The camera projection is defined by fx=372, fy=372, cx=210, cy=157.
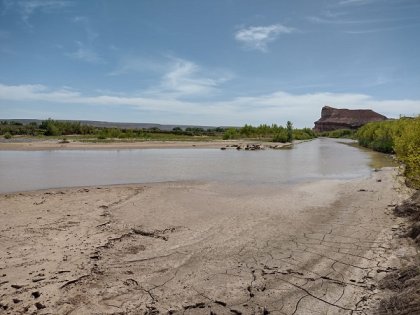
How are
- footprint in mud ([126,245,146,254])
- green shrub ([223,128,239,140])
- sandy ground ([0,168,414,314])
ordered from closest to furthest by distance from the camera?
sandy ground ([0,168,414,314])
footprint in mud ([126,245,146,254])
green shrub ([223,128,239,140])

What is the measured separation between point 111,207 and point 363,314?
9009mm

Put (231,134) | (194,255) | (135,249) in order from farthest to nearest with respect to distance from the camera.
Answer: (231,134), (135,249), (194,255)

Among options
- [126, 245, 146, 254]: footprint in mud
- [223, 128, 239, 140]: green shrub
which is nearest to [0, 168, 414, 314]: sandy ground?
[126, 245, 146, 254]: footprint in mud

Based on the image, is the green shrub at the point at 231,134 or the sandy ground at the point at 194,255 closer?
the sandy ground at the point at 194,255

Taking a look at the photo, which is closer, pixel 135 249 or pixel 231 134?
pixel 135 249

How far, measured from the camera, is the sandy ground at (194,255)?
582 centimetres

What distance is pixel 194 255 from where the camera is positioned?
786 centimetres

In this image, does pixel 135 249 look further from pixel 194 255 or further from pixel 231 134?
pixel 231 134

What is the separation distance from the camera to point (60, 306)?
5.61m

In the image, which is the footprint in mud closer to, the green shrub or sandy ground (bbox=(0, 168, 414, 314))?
sandy ground (bbox=(0, 168, 414, 314))

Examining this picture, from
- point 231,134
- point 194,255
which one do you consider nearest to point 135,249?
point 194,255

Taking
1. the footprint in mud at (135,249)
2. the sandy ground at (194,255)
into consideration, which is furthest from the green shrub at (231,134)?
the footprint in mud at (135,249)

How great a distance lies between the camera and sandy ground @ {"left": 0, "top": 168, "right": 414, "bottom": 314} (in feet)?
19.1

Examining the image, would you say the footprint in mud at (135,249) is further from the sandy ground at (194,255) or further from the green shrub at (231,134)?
the green shrub at (231,134)
